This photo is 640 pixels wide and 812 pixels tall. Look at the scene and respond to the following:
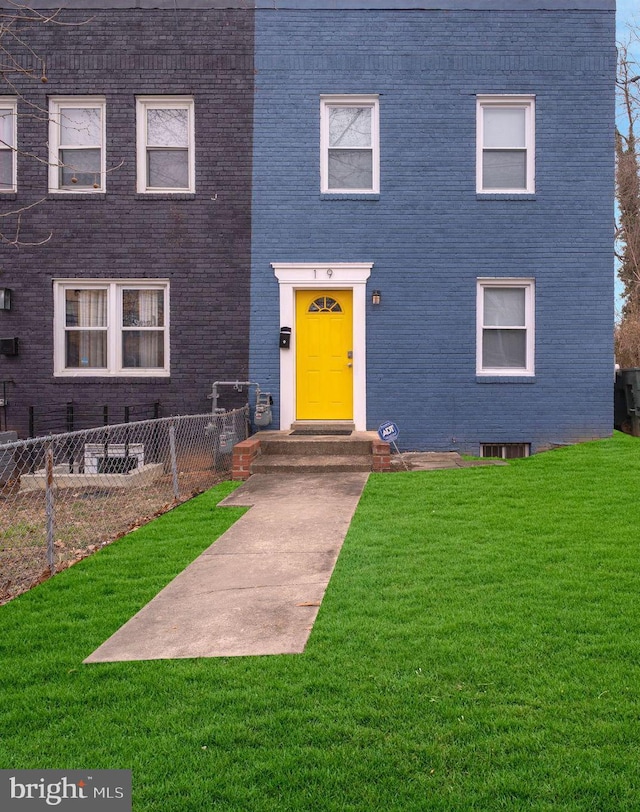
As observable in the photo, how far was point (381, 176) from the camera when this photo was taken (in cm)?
1134

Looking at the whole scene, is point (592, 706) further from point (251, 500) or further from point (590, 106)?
point (590, 106)

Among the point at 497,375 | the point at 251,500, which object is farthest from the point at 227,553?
the point at 497,375

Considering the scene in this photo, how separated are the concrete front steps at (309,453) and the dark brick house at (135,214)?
1.83 meters

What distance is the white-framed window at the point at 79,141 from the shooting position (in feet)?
37.8

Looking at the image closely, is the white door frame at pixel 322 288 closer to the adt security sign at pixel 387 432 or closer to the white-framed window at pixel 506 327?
the adt security sign at pixel 387 432

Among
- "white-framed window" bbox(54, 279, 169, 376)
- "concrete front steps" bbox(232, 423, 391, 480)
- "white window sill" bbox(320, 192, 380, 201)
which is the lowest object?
"concrete front steps" bbox(232, 423, 391, 480)

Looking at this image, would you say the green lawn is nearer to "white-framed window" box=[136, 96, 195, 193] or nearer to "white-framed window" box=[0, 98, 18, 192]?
"white-framed window" box=[136, 96, 195, 193]

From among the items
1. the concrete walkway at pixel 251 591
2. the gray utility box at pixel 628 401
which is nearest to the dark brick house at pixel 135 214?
the concrete walkway at pixel 251 591

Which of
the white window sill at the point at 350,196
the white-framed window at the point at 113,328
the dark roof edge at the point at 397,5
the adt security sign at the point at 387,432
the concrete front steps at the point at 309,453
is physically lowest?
the concrete front steps at the point at 309,453

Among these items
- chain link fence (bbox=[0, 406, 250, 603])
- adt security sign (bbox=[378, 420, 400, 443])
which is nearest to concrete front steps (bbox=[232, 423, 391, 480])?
adt security sign (bbox=[378, 420, 400, 443])

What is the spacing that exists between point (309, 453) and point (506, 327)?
3.87 meters

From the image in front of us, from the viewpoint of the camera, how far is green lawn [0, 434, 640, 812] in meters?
2.62

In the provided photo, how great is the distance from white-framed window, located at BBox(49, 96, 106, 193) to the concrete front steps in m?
5.00

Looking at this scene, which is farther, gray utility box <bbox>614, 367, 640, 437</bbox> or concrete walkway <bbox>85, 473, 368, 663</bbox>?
gray utility box <bbox>614, 367, 640, 437</bbox>
